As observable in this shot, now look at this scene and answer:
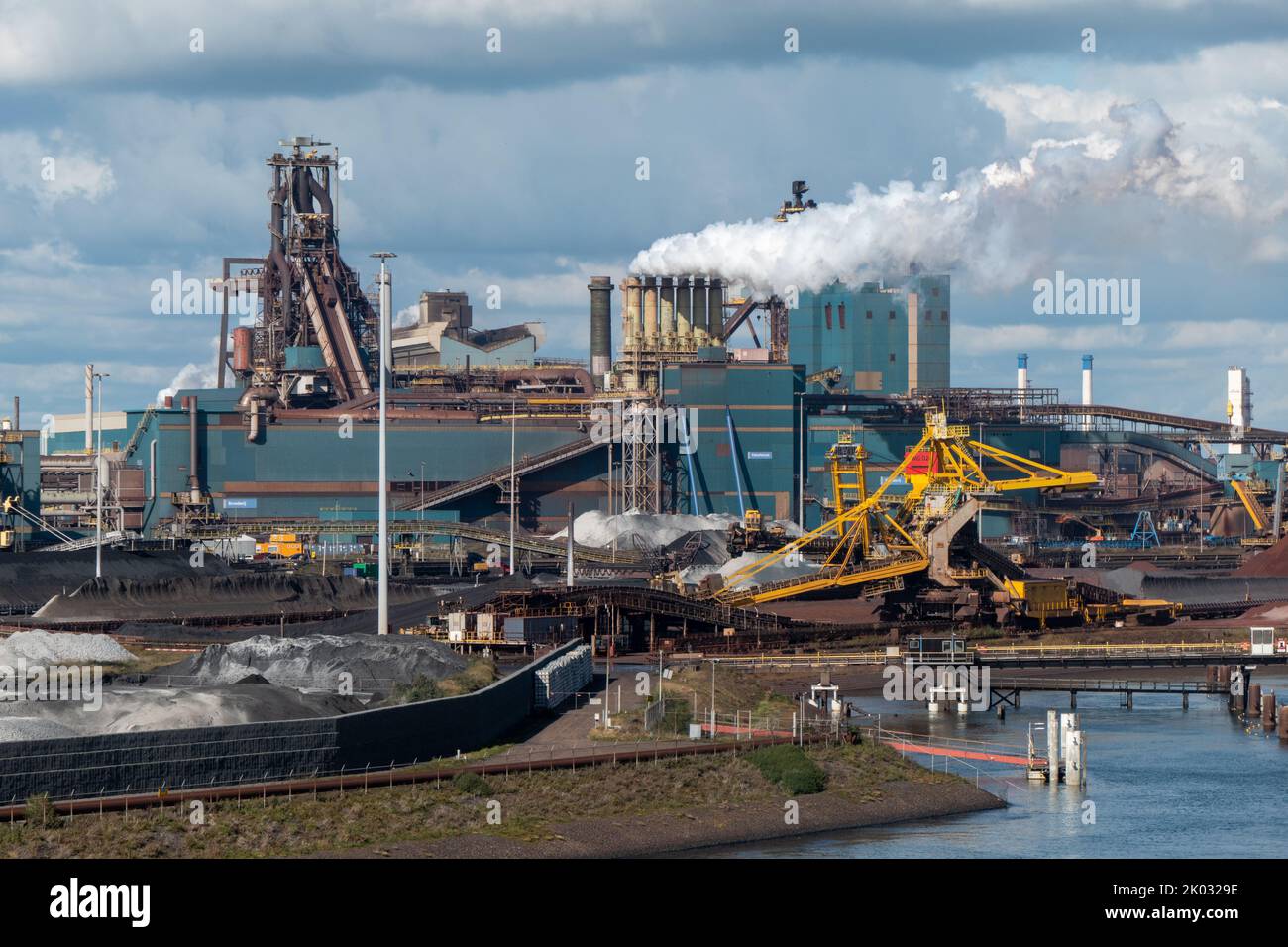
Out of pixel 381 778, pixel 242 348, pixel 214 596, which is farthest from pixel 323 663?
pixel 242 348

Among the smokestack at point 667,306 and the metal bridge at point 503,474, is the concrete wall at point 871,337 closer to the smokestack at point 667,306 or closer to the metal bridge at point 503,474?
the smokestack at point 667,306

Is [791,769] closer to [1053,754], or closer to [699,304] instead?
[1053,754]

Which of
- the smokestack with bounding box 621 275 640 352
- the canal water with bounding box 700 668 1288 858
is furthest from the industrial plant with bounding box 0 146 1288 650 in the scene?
the canal water with bounding box 700 668 1288 858

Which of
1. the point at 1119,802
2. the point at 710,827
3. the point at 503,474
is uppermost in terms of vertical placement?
the point at 503,474

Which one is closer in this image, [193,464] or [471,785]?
[471,785]

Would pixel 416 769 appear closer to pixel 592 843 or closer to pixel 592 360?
pixel 592 843

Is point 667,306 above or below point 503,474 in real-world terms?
above
